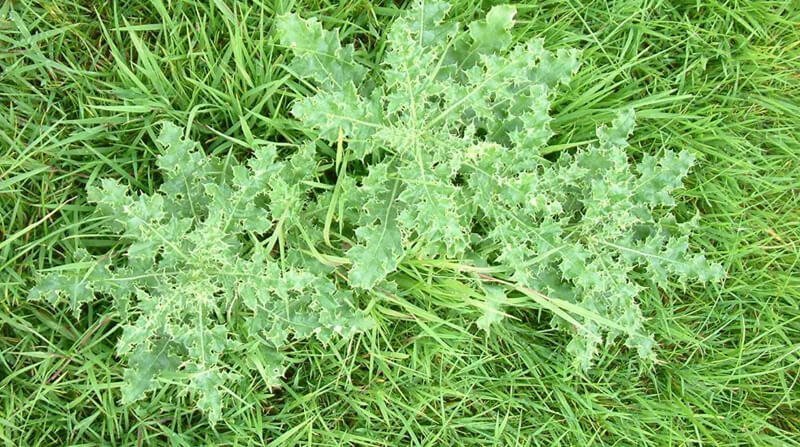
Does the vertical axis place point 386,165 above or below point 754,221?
above

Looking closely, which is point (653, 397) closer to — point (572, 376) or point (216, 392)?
point (572, 376)

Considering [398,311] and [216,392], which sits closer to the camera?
[216,392]

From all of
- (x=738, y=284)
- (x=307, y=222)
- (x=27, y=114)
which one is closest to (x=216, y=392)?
(x=307, y=222)

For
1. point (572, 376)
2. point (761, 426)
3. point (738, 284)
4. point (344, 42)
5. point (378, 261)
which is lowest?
point (761, 426)

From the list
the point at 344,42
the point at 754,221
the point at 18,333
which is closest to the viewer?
the point at 18,333

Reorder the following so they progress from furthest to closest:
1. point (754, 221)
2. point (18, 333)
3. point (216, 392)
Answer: point (754, 221)
point (18, 333)
point (216, 392)

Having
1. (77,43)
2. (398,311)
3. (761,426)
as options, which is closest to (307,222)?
(398,311)
